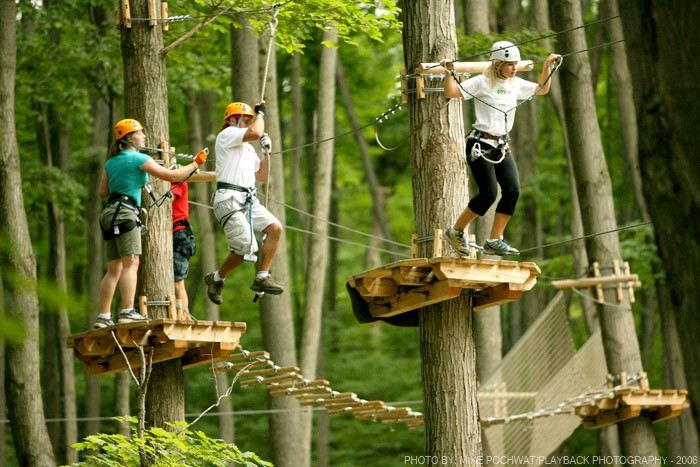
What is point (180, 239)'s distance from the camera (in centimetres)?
692

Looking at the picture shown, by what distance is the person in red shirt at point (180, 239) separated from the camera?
686cm

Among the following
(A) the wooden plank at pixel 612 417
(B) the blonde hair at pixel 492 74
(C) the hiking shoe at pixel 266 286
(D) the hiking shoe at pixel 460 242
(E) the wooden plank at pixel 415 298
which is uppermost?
(B) the blonde hair at pixel 492 74

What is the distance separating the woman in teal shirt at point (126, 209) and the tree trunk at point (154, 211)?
0.28 meters

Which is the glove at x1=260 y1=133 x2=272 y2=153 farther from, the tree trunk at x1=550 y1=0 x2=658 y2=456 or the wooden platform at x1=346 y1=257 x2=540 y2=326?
the tree trunk at x1=550 y1=0 x2=658 y2=456

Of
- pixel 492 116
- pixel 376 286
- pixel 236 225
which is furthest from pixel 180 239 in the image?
pixel 492 116

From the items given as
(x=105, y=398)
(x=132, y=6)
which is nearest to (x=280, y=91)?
(x=105, y=398)

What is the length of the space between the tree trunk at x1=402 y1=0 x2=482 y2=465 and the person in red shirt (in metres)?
1.71

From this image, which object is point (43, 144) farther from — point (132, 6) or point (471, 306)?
point (471, 306)

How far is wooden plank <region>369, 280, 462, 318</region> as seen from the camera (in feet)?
18.3

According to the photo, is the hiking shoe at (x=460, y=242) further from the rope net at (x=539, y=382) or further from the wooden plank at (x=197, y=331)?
the rope net at (x=539, y=382)

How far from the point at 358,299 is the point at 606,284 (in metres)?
4.40

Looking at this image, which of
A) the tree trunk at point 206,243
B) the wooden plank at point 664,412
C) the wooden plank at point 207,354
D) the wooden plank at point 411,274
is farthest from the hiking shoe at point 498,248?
the tree trunk at point 206,243

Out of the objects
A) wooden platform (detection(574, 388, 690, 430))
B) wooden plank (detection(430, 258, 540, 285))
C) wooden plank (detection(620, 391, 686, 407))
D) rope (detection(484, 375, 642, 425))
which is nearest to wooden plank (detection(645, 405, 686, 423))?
wooden platform (detection(574, 388, 690, 430))

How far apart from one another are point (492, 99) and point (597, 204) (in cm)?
435
